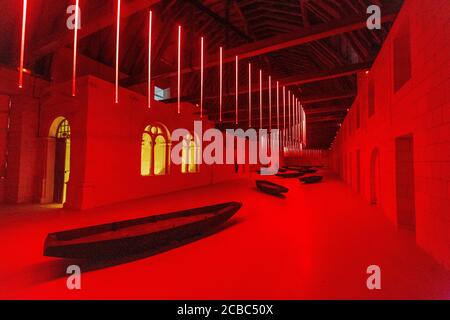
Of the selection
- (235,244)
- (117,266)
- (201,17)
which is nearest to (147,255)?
(117,266)

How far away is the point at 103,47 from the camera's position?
9258 millimetres

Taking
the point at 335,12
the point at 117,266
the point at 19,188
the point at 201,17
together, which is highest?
the point at 201,17

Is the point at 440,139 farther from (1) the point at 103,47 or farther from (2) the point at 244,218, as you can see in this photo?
(1) the point at 103,47

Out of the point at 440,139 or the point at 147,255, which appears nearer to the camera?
the point at 440,139

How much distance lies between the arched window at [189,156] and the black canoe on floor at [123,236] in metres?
6.56

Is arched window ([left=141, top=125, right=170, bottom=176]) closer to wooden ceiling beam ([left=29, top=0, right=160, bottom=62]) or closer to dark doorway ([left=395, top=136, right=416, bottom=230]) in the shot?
wooden ceiling beam ([left=29, top=0, right=160, bottom=62])

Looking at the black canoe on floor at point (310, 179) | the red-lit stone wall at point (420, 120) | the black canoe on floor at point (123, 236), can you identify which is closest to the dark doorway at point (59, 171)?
the black canoe on floor at point (123, 236)

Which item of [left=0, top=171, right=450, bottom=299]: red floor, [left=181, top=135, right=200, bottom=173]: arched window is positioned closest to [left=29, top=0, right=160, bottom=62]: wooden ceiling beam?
[left=0, top=171, right=450, bottom=299]: red floor

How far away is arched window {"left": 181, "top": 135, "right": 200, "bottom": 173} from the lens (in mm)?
11422

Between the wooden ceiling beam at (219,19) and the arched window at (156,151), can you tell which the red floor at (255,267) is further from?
the wooden ceiling beam at (219,19)

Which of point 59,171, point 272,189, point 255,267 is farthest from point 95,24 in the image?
point 272,189

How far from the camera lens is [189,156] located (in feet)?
40.1

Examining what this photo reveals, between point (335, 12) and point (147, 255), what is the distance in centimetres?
829

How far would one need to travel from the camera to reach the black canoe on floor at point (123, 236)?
2.87 metres
